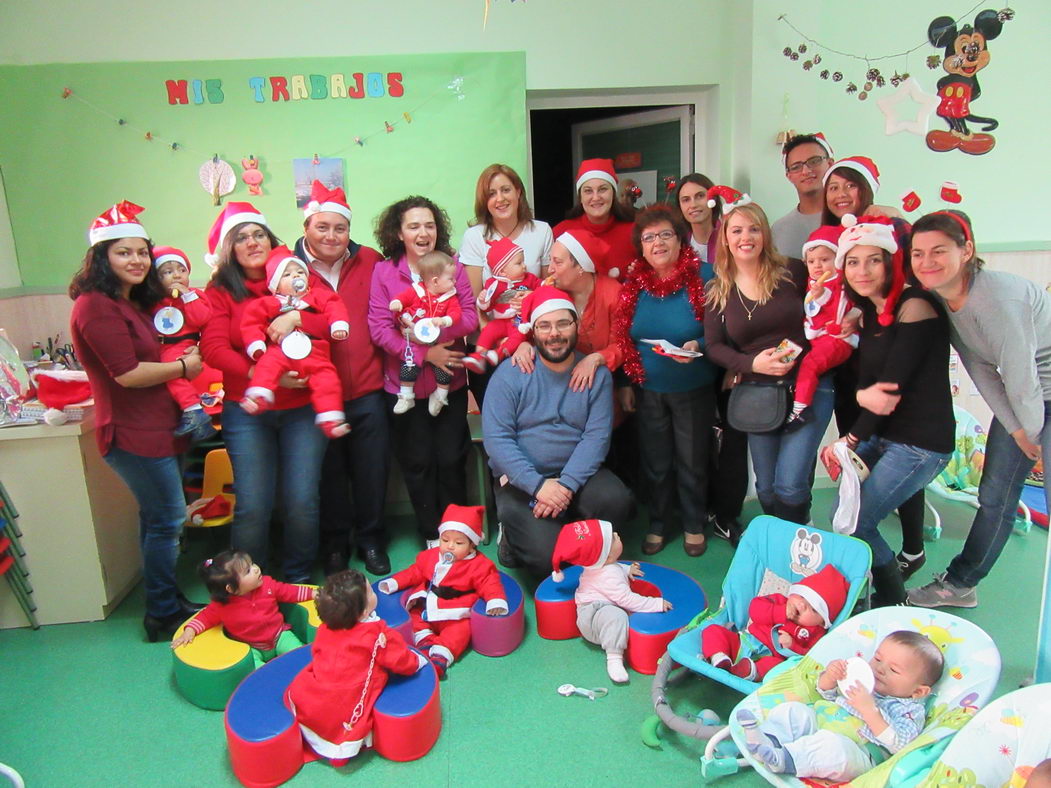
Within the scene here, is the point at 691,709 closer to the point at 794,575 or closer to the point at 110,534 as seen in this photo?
the point at 794,575

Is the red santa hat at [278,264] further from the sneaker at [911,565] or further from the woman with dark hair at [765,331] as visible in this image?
the sneaker at [911,565]

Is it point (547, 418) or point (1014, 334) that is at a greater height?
point (1014, 334)

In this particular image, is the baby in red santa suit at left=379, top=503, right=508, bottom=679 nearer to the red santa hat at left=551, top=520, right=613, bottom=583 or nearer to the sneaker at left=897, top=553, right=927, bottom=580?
the red santa hat at left=551, top=520, right=613, bottom=583

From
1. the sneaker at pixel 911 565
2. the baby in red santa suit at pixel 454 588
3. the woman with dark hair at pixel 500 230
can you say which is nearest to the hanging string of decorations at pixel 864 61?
the woman with dark hair at pixel 500 230

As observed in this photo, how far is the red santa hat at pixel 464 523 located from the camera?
273cm

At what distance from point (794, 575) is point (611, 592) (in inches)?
25.4

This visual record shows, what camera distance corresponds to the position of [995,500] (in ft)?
8.80

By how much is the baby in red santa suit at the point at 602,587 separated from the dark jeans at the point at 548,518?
0.68ft

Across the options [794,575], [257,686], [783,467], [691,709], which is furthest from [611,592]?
[257,686]

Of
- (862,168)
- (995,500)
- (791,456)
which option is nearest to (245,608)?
(791,456)

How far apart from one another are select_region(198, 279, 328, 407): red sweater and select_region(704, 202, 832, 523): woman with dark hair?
1.65 m

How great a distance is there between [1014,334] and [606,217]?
1807 millimetres

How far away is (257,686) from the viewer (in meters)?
2.29

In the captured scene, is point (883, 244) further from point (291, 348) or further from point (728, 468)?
point (291, 348)
